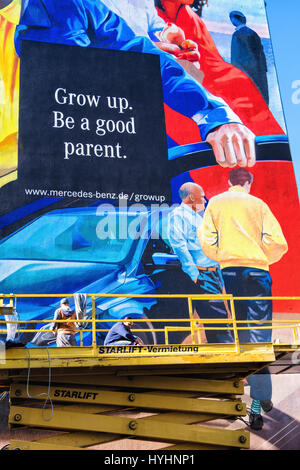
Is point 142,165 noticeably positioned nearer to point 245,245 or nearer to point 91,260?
point 91,260

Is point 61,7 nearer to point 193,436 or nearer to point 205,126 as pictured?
point 205,126

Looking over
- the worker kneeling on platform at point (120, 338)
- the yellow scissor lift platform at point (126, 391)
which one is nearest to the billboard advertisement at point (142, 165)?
the worker kneeling on platform at point (120, 338)

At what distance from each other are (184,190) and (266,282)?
15.4 feet

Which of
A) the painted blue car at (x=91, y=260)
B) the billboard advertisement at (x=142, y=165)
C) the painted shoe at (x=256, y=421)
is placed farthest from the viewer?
the billboard advertisement at (x=142, y=165)

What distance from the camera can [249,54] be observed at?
25375 mm

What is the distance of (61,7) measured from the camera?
918 inches

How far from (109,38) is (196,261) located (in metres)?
10.1

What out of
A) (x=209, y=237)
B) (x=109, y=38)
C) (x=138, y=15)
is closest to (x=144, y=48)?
(x=109, y=38)

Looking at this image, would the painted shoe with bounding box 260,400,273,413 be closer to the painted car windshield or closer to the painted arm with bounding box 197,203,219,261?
the painted arm with bounding box 197,203,219,261

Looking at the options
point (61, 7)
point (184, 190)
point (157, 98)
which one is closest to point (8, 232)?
point (184, 190)

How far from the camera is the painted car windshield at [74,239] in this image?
65.1 ft

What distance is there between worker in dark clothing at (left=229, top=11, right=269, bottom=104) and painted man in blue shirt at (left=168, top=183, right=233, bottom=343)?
6.77 meters

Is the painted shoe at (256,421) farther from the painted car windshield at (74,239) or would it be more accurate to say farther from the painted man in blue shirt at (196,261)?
the painted car windshield at (74,239)

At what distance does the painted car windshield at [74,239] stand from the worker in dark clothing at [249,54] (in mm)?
9025
